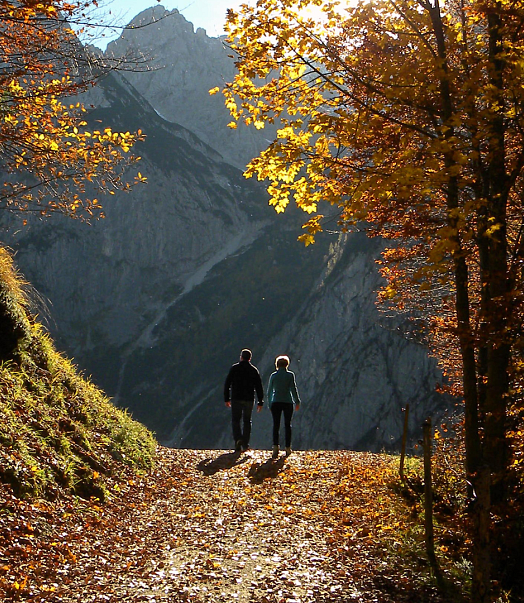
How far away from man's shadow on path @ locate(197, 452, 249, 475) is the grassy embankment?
39.7 inches

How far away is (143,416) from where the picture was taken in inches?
2820

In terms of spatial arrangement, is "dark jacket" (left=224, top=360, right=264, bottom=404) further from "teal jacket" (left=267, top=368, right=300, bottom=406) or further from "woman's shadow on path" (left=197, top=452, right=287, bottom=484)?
"woman's shadow on path" (left=197, top=452, right=287, bottom=484)

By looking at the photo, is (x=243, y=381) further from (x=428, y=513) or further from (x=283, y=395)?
(x=428, y=513)

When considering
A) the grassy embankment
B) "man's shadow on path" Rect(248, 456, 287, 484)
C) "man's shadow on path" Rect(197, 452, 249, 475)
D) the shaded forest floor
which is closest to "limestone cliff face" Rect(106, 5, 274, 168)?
"man's shadow on path" Rect(197, 452, 249, 475)

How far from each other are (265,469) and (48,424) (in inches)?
149

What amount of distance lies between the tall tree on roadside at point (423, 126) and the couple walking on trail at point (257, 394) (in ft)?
16.7

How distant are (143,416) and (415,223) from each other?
69.3 meters

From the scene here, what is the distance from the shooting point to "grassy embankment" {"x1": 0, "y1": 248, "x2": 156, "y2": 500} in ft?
21.0

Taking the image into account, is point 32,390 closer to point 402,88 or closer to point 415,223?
point 415,223

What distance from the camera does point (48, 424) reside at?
25.2 ft

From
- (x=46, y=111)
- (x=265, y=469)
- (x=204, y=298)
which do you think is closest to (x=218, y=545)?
(x=265, y=469)

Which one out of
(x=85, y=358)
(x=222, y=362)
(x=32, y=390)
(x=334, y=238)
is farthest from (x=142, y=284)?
(x=32, y=390)

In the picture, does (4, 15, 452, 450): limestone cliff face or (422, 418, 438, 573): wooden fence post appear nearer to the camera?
(422, 418, 438, 573): wooden fence post

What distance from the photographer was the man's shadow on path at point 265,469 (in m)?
8.95
